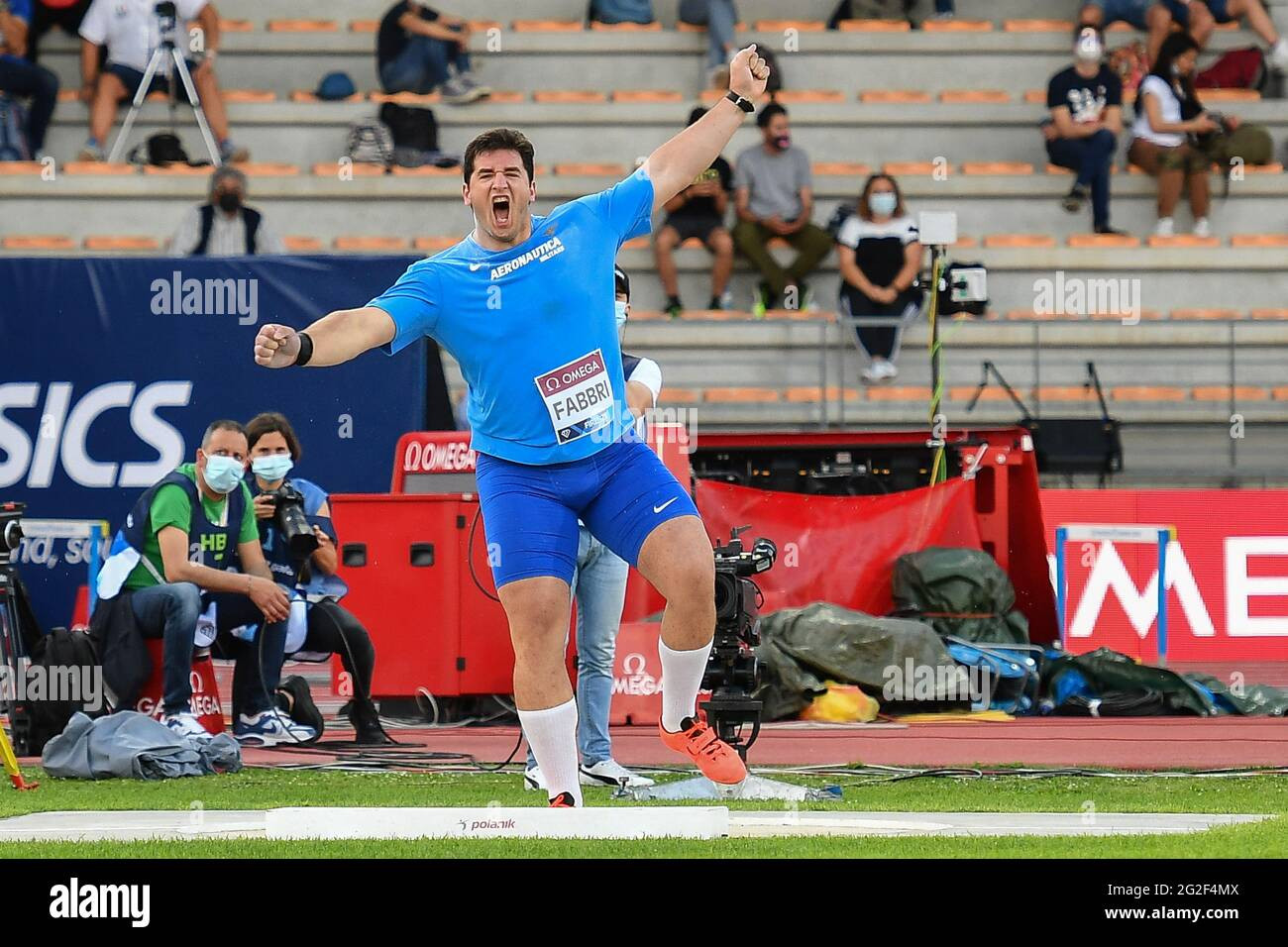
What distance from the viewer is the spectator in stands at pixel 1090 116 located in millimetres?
19922

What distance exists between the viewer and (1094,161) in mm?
→ 19984

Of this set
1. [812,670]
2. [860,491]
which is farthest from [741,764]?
[860,491]

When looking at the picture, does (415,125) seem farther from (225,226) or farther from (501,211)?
(501,211)

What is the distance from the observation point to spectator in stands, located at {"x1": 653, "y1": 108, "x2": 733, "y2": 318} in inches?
749

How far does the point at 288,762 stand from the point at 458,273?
12.7 ft

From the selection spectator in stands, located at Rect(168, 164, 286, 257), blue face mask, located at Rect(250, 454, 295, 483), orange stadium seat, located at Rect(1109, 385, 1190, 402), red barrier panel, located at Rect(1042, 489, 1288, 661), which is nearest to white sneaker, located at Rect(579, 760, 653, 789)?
blue face mask, located at Rect(250, 454, 295, 483)

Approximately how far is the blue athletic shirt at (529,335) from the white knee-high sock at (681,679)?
0.77m

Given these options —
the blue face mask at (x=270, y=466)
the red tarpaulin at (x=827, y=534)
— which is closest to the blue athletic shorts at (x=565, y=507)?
the blue face mask at (x=270, y=466)

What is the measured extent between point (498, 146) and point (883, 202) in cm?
1197

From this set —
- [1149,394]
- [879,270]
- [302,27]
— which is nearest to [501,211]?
[879,270]

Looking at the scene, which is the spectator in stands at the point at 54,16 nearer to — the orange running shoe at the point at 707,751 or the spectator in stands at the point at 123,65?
the spectator in stands at the point at 123,65

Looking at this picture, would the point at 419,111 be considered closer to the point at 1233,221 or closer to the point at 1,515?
the point at 1233,221

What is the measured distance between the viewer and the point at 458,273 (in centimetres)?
704

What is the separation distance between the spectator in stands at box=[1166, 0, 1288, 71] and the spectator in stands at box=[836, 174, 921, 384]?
4.54 meters
